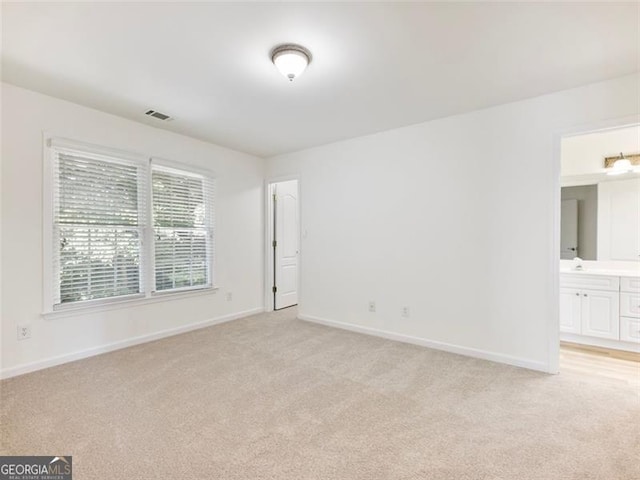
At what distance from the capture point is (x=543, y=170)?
2.85 metres

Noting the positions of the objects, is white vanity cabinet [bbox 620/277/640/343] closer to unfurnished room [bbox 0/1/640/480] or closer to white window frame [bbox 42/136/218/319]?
unfurnished room [bbox 0/1/640/480]

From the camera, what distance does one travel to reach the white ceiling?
184 centimetres

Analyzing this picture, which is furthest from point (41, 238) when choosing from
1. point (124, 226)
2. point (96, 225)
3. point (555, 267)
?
point (555, 267)

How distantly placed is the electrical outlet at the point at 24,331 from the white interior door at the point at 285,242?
3.12m

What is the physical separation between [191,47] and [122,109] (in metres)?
1.55

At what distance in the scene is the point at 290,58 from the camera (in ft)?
7.00

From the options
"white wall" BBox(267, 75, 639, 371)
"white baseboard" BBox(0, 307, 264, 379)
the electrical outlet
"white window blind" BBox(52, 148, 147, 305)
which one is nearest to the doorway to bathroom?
"white wall" BBox(267, 75, 639, 371)

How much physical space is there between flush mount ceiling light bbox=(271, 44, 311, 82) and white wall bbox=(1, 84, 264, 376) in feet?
7.37

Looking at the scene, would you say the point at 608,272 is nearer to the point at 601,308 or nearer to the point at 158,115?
the point at 601,308

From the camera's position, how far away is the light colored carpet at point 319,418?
65.8 inches

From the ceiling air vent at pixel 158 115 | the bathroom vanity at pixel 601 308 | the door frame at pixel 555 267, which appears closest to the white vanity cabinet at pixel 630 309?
the bathroom vanity at pixel 601 308

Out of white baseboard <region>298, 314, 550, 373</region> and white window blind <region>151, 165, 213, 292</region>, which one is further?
white window blind <region>151, 165, 213, 292</region>

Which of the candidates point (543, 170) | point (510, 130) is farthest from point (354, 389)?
point (510, 130)

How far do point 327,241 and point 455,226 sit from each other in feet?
5.68
